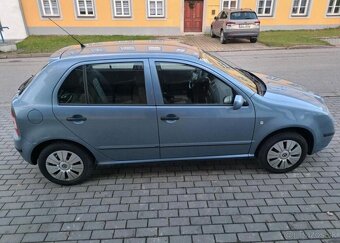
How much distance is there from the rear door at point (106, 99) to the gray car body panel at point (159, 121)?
12 millimetres

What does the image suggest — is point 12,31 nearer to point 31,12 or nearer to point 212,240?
point 31,12

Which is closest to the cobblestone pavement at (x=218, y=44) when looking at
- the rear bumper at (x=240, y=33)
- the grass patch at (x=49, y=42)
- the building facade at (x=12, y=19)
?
the rear bumper at (x=240, y=33)

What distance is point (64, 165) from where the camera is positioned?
3.29m

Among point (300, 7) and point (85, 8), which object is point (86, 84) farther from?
point (300, 7)

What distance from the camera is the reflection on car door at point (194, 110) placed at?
309cm

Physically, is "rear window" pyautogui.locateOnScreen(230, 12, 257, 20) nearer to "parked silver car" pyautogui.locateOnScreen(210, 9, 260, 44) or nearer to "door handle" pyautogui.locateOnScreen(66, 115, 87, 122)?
"parked silver car" pyautogui.locateOnScreen(210, 9, 260, 44)

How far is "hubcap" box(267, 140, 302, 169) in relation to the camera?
337cm

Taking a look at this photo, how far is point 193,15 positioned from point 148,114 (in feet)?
55.7

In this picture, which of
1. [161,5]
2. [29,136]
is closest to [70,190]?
[29,136]

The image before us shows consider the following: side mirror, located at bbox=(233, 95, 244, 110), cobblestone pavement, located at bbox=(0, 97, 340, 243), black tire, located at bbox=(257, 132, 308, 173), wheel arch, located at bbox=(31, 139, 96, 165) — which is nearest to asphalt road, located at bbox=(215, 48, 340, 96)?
black tire, located at bbox=(257, 132, 308, 173)

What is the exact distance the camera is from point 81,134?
3146 mm

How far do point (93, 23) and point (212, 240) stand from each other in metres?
17.7

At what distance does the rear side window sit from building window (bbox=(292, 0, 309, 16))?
18.9 m

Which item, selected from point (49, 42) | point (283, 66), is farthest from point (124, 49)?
point (49, 42)
